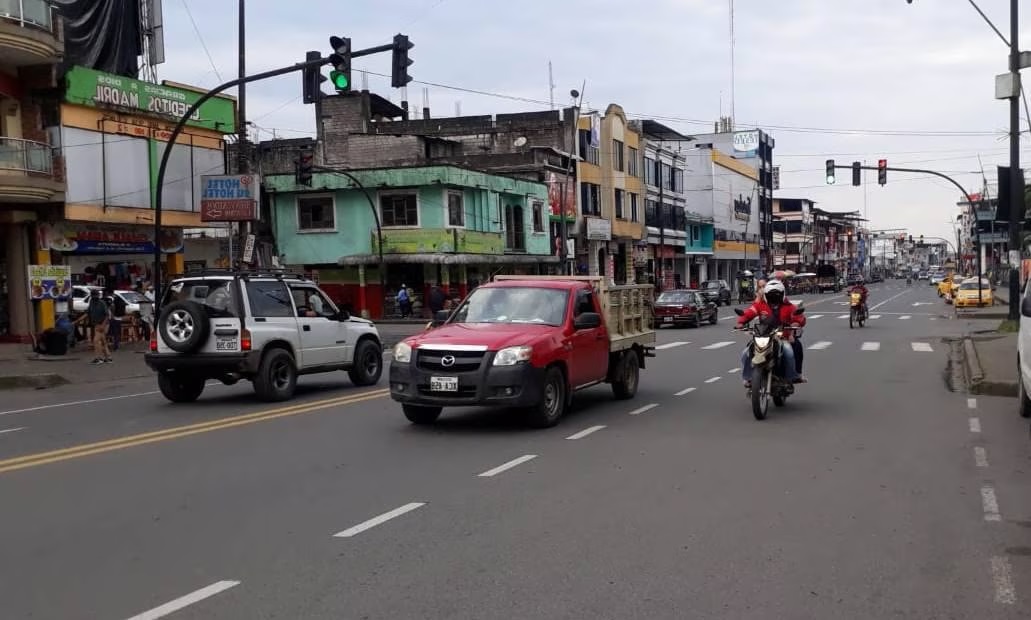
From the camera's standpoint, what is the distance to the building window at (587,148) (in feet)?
189


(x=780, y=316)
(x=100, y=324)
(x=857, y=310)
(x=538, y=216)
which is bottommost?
(x=857, y=310)

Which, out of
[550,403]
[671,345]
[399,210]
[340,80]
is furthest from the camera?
[399,210]

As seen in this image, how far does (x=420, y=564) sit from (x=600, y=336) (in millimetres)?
7597

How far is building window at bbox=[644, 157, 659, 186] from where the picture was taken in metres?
67.6

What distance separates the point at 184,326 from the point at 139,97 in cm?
1645

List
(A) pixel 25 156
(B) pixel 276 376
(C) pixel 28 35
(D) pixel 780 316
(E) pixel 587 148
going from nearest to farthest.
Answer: (D) pixel 780 316, (B) pixel 276 376, (C) pixel 28 35, (A) pixel 25 156, (E) pixel 587 148

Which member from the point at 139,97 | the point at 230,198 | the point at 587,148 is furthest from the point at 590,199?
the point at 139,97

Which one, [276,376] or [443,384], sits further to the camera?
[276,376]

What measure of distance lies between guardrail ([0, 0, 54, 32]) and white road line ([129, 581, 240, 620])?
2193 centimetres

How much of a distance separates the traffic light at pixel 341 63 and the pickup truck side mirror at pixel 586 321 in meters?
7.56

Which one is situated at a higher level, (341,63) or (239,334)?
(341,63)

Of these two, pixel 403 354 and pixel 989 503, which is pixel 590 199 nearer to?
pixel 403 354

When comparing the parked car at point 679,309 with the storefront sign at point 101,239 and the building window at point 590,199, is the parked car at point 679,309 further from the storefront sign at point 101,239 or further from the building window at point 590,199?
the building window at point 590,199

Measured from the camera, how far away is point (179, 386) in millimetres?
15320
